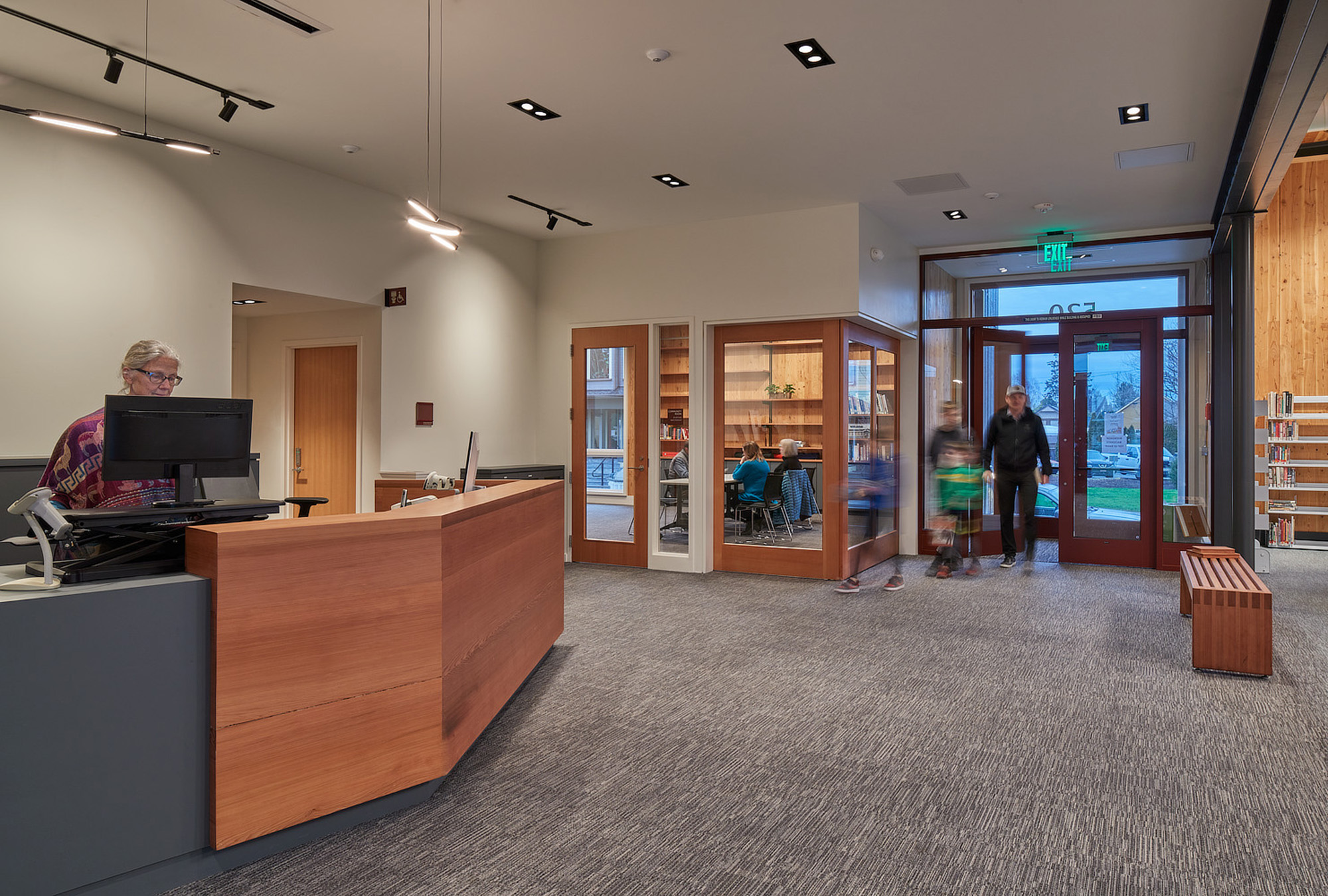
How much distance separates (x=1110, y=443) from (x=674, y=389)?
14.8 ft

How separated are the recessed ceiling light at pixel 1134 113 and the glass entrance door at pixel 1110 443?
11.0ft

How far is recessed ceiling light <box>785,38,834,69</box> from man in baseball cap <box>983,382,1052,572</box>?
4768 mm

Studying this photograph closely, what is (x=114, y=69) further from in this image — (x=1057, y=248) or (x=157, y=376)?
(x=1057, y=248)

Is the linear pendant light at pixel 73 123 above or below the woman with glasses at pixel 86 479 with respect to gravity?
above

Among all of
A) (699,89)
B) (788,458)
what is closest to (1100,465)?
(788,458)

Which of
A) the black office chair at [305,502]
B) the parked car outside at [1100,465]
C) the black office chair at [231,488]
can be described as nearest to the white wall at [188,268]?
the black office chair at [231,488]

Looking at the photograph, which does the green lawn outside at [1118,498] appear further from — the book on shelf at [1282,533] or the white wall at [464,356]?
the white wall at [464,356]

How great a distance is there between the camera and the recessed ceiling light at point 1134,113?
16.5ft

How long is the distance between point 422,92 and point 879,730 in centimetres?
436

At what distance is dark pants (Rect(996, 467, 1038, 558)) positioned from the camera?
810 centimetres

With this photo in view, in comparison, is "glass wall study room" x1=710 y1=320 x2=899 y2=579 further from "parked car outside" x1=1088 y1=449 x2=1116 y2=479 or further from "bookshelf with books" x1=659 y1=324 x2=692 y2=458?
"parked car outside" x1=1088 y1=449 x2=1116 y2=479

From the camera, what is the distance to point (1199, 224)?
7.81 metres

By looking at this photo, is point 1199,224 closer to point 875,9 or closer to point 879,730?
point 875,9

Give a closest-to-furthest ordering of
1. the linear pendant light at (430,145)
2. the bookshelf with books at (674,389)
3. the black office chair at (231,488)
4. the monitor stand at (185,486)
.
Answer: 1. the monitor stand at (185,486)
2. the linear pendant light at (430,145)
3. the black office chair at (231,488)
4. the bookshelf with books at (674,389)
